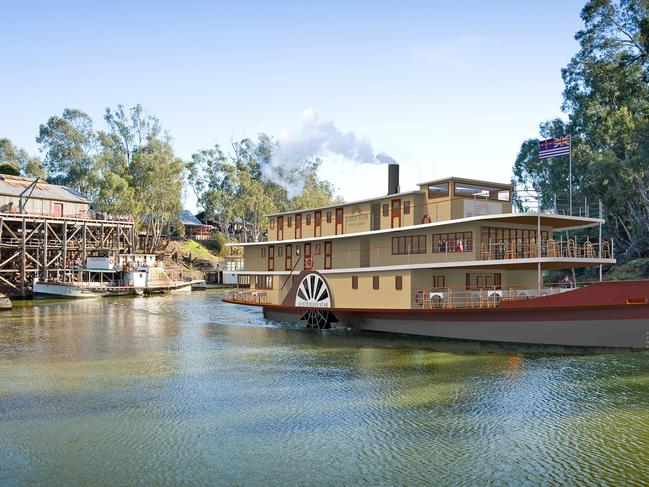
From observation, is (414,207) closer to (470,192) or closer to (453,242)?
(470,192)

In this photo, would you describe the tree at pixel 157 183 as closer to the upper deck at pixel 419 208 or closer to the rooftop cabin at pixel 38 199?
the rooftop cabin at pixel 38 199

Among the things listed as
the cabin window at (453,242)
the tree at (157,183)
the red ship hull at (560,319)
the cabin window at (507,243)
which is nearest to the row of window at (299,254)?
the red ship hull at (560,319)

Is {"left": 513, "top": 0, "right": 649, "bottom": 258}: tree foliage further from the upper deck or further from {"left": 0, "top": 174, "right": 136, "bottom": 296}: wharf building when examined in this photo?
{"left": 0, "top": 174, "right": 136, "bottom": 296}: wharf building

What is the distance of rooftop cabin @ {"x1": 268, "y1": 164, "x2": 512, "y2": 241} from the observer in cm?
2820

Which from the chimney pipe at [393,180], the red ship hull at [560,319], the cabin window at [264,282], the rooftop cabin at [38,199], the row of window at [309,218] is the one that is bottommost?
the red ship hull at [560,319]

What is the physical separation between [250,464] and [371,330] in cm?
1891

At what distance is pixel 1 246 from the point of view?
61438 millimetres

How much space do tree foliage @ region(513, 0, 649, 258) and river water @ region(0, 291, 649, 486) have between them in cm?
3271

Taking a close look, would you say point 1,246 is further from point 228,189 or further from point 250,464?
point 250,464

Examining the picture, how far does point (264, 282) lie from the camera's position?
37.4 meters

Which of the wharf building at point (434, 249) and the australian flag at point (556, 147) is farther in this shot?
the australian flag at point (556, 147)

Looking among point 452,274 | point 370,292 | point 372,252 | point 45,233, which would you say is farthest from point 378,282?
point 45,233

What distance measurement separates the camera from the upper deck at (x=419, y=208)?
92.4 feet

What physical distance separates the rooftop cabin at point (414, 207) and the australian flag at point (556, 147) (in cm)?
233
